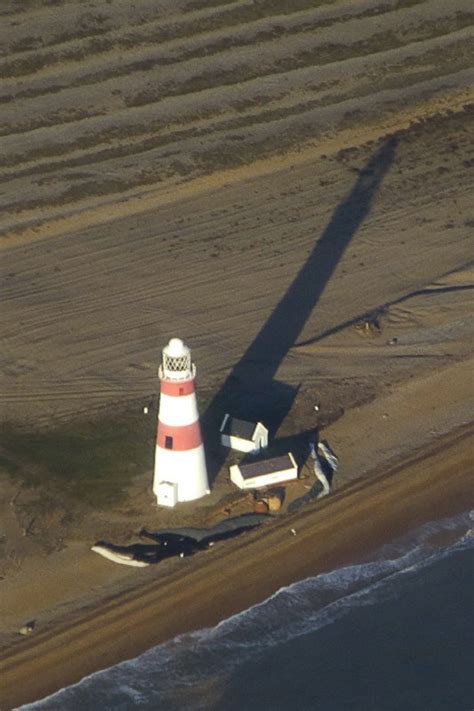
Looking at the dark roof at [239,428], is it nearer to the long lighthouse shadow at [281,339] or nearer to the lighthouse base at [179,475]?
the long lighthouse shadow at [281,339]

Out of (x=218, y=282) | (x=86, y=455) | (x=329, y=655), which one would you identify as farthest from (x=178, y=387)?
(x=218, y=282)

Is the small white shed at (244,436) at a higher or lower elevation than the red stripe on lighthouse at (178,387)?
lower

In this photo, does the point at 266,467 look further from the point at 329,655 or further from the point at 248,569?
the point at 329,655

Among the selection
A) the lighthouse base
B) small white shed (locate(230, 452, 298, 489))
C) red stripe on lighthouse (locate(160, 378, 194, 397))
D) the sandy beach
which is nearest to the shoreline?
the sandy beach

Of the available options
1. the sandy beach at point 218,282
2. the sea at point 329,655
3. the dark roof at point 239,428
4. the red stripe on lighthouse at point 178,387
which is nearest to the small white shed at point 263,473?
the sandy beach at point 218,282

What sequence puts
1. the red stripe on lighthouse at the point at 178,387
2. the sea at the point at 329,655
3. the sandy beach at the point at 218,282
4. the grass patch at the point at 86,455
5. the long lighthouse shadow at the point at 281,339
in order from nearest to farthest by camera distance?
the sea at the point at 329,655, the red stripe on lighthouse at the point at 178,387, the sandy beach at the point at 218,282, the grass patch at the point at 86,455, the long lighthouse shadow at the point at 281,339

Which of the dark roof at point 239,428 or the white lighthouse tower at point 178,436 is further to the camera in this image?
the dark roof at point 239,428

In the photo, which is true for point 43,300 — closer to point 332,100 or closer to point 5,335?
point 5,335

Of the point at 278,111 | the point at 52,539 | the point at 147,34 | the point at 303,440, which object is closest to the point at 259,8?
the point at 147,34
